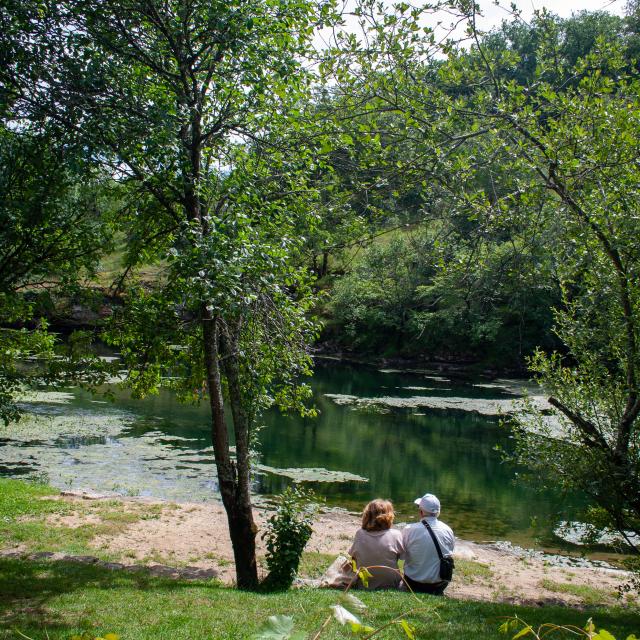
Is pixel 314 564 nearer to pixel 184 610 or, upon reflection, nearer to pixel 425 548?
pixel 425 548

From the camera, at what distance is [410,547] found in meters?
8.61

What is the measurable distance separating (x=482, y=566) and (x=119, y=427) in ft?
45.6

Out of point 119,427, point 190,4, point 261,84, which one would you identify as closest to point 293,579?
point 261,84

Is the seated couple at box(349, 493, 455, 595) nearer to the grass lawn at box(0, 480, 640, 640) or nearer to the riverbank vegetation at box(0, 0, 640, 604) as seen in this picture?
the grass lawn at box(0, 480, 640, 640)

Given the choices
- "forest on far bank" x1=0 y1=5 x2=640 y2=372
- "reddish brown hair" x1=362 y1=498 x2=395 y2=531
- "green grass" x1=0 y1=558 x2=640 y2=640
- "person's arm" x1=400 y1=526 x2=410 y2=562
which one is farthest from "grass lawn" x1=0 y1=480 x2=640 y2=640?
"forest on far bank" x1=0 y1=5 x2=640 y2=372

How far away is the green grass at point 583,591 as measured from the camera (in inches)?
392

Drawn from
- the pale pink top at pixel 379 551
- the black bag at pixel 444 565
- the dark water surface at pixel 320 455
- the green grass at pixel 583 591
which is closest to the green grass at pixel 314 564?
the pale pink top at pixel 379 551

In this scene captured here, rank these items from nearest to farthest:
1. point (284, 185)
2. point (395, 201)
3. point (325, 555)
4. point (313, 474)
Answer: point (395, 201) < point (284, 185) < point (325, 555) < point (313, 474)

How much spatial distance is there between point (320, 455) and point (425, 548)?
462 inches

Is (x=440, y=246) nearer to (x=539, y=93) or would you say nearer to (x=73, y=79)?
(x=539, y=93)

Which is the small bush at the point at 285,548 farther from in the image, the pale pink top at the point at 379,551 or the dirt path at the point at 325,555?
the dirt path at the point at 325,555

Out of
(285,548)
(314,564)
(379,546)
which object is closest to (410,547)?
(379,546)

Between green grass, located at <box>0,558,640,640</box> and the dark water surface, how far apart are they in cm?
192

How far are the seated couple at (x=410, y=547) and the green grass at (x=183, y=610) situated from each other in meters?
0.47
